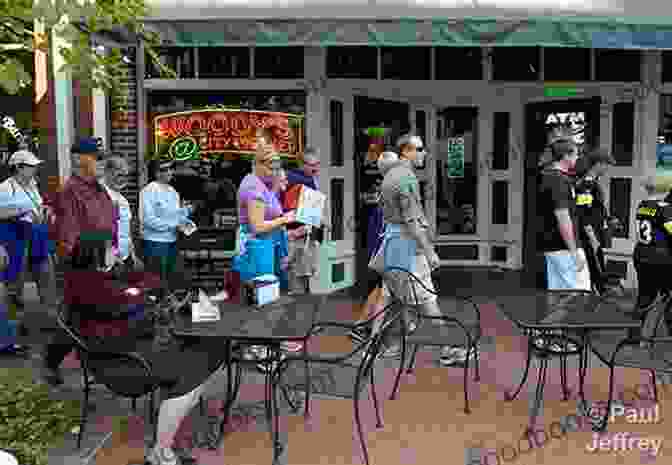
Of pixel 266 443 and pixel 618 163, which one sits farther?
pixel 618 163

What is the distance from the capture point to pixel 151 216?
684 centimetres

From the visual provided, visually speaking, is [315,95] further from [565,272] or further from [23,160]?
[565,272]

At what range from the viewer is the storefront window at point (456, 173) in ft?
31.5

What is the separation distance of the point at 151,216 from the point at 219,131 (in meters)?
1.59

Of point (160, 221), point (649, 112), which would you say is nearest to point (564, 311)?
point (160, 221)

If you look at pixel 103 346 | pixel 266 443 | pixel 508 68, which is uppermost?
pixel 508 68

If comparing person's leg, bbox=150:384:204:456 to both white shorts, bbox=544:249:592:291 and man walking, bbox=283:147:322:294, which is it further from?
white shorts, bbox=544:249:592:291

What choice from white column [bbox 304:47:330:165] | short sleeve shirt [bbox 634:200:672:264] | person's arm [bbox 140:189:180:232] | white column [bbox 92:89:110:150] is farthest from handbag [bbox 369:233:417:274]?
white column [bbox 92:89:110:150]

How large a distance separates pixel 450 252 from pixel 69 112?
5042 millimetres

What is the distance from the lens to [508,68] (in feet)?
29.1

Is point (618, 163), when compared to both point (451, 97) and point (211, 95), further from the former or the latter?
point (211, 95)

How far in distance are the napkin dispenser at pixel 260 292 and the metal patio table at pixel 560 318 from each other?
146 cm

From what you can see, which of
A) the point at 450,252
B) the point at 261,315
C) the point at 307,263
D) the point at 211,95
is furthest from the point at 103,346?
the point at 450,252

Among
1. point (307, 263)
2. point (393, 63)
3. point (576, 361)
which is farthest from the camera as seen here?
point (393, 63)
